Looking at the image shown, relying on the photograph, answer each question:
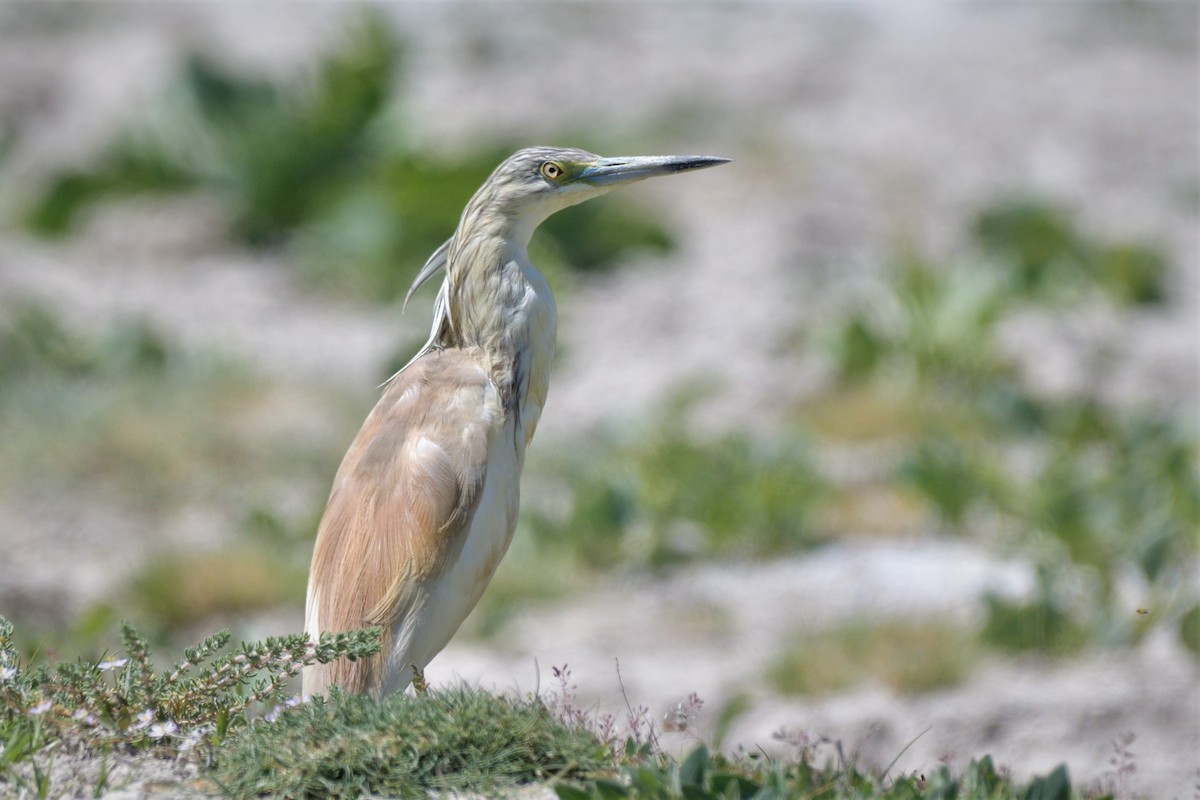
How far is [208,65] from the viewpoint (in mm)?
12703

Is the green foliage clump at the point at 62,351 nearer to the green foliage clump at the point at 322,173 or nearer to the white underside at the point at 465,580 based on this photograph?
the green foliage clump at the point at 322,173

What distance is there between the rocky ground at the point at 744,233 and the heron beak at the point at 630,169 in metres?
1.99

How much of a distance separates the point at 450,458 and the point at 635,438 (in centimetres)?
525

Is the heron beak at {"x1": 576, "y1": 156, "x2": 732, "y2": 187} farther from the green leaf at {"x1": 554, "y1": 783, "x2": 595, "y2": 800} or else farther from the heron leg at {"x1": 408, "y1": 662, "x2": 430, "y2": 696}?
the green leaf at {"x1": 554, "y1": 783, "x2": 595, "y2": 800}

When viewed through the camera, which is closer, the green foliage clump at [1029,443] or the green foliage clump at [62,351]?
the green foliage clump at [1029,443]

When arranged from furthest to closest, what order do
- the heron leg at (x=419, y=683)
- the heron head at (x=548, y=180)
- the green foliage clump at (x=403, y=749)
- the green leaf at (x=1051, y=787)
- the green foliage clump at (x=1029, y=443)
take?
the green foliage clump at (x=1029, y=443), the heron head at (x=548, y=180), the heron leg at (x=419, y=683), the green leaf at (x=1051, y=787), the green foliage clump at (x=403, y=749)

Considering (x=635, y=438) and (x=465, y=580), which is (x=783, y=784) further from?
(x=635, y=438)

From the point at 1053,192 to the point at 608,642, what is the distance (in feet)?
25.1

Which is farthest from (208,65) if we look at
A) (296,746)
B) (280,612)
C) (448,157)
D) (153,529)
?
(296,746)

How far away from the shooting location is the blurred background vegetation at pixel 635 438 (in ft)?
24.5

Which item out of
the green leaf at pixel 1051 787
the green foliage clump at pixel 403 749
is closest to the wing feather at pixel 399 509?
the green foliage clump at pixel 403 749

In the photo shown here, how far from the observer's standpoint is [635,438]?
918 centimetres

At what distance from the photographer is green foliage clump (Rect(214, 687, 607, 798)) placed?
317 centimetres

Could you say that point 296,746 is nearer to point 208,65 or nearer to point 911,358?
point 911,358
